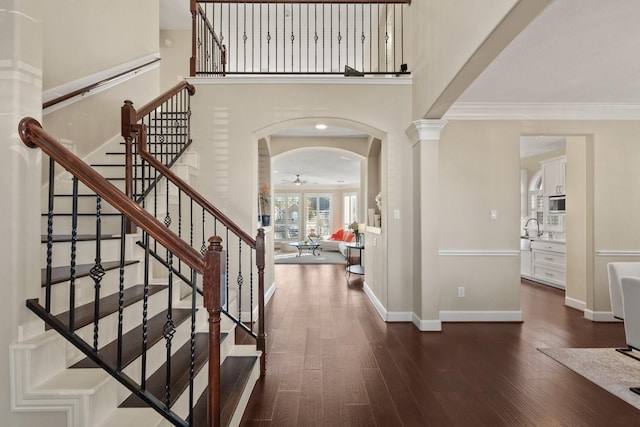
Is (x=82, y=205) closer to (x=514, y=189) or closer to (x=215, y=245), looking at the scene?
(x=215, y=245)

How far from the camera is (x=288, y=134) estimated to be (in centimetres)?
608

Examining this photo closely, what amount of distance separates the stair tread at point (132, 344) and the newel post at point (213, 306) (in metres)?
0.52

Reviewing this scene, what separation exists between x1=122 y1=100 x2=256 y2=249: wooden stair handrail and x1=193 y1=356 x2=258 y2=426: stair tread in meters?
0.87

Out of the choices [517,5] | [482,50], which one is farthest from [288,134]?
[517,5]

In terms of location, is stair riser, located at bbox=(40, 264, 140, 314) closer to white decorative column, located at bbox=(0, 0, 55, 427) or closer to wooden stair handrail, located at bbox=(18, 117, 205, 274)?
white decorative column, located at bbox=(0, 0, 55, 427)

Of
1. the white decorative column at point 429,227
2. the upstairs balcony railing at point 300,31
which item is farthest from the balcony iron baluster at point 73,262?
the white decorative column at point 429,227

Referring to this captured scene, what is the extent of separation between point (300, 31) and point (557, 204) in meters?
5.75

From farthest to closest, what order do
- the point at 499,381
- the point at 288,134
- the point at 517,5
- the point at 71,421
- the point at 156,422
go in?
the point at 288,134 → the point at 499,381 → the point at 517,5 → the point at 156,422 → the point at 71,421

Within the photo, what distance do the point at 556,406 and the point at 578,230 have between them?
325 centimetres

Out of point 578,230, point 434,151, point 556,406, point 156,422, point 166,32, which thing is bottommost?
point 556,406

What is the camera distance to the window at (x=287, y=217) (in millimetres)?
14594

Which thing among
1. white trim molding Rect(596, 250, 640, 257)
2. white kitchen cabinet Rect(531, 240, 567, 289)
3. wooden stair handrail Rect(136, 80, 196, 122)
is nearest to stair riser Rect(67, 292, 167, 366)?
wooden stair handrail Rect(136, 80, 196, 122)

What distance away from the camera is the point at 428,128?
374 cm

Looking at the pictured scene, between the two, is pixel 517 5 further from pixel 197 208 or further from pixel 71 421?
pixel 197 208
